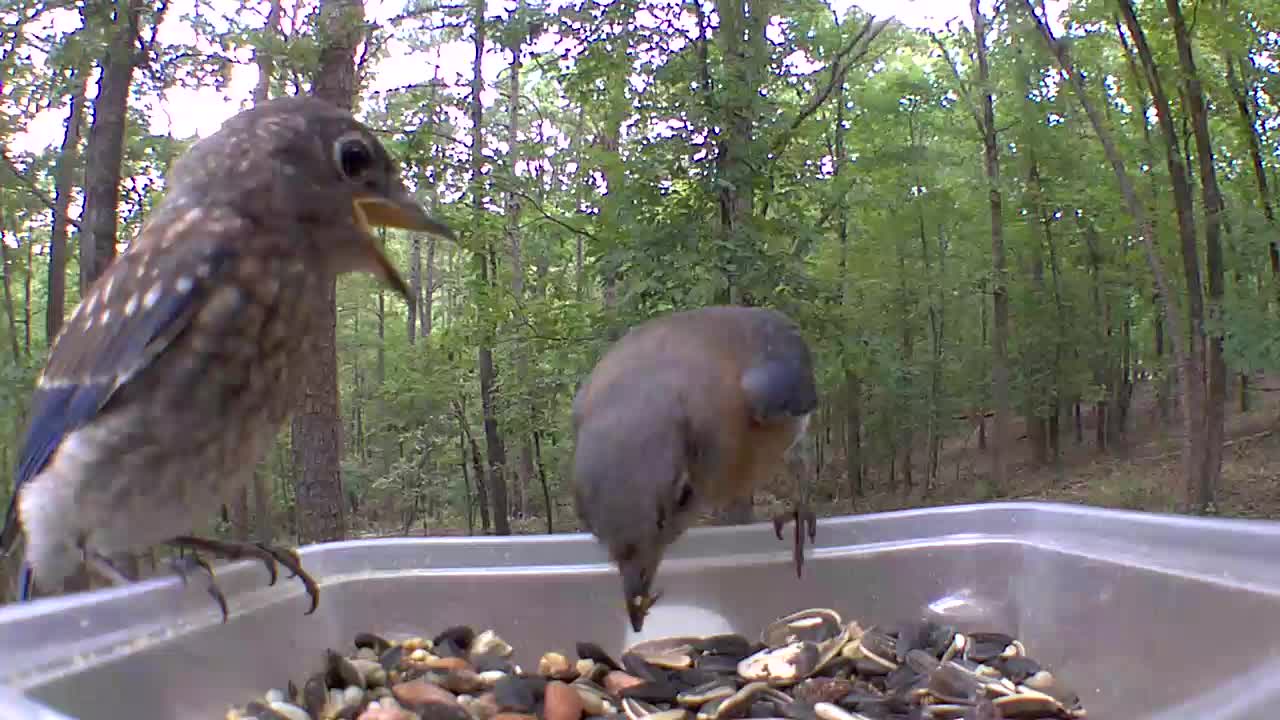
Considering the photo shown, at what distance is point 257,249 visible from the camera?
5.50ft

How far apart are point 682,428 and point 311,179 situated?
83 centimetres

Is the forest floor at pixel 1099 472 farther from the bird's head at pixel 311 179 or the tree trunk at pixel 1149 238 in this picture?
the bird's head at pixel 311 179

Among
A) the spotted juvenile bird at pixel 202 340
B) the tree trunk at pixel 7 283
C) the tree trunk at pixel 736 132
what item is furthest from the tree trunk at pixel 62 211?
the spotted juvenile bird at pixel 202 340

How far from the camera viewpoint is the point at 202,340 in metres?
1.62

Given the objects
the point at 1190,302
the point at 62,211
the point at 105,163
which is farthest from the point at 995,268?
the point at 62,211

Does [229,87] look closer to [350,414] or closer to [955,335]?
[955,335]

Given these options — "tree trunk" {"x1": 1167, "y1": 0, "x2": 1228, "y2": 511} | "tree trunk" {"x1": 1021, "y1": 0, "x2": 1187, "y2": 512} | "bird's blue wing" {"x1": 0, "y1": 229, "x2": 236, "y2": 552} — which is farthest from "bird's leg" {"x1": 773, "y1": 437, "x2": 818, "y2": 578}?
"tree trunk" {"x1": 1021, "y1": 0, "x2": 1187, "y2": 512}

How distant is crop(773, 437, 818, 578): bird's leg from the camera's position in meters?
1.90

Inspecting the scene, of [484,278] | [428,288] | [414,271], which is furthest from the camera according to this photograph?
[414,271]

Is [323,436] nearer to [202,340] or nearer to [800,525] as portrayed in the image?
[202,340]

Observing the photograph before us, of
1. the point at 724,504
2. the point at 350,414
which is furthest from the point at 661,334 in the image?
the point at 350,414

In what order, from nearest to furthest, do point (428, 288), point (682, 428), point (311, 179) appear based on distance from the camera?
point (682, 428) < point (311, 179) < point (428, 288)

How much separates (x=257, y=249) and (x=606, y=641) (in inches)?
40.1

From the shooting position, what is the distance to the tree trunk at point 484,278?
600 cm
